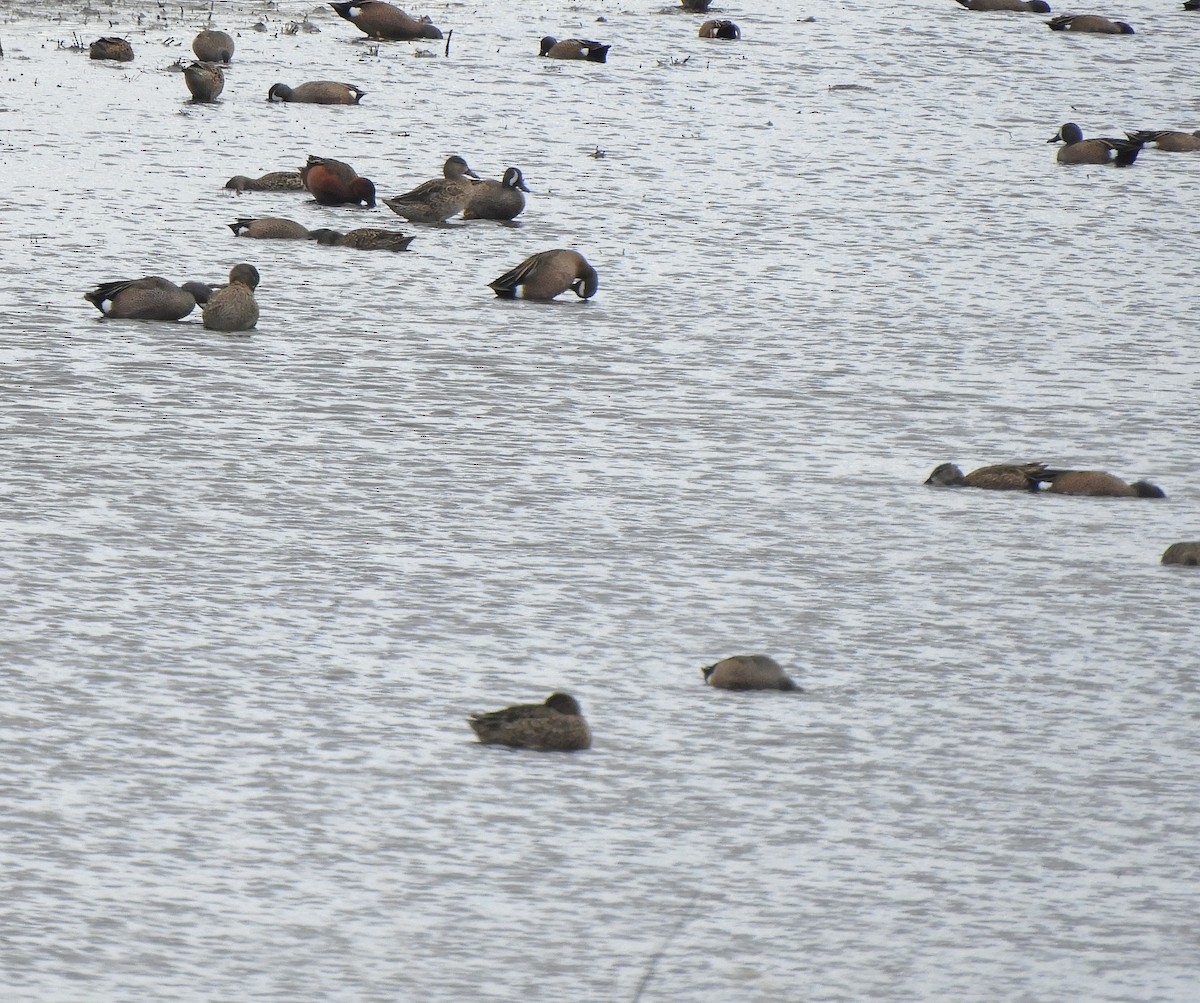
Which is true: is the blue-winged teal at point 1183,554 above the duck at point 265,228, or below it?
below

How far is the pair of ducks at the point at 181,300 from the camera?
28.1 feet

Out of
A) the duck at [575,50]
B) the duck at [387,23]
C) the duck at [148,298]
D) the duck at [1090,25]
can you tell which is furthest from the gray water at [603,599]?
the duck at [1090,25]

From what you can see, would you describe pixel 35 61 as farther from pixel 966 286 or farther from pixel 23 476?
pixel 23 476

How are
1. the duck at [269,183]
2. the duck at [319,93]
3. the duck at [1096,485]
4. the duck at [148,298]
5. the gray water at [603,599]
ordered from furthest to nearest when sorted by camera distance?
the duck at [319,93], the duck at [269,183], the duck at [148,298], the duck at [1096,485], the gray water at [603,599]

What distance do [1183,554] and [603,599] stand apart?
189cm

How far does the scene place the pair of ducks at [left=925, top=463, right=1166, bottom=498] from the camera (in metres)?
6.82

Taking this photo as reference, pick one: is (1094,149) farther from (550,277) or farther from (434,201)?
(550,277)

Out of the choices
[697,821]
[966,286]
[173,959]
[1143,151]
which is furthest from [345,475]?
[1143,151]

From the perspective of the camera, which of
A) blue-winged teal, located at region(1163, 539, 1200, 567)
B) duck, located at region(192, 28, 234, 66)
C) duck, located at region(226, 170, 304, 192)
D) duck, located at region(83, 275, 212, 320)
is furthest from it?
duck, located at region(192, 28, 234, 66)

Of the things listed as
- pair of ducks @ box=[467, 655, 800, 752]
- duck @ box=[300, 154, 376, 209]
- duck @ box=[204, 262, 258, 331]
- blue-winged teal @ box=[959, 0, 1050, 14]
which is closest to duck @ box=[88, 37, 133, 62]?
duck @ box=[300, 154, 376, 209]

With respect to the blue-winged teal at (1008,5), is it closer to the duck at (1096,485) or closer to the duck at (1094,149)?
the duck at (1094,149)

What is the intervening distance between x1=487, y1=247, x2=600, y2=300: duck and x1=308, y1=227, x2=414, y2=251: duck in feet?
3.75

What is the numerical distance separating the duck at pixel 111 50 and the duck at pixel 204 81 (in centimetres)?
148

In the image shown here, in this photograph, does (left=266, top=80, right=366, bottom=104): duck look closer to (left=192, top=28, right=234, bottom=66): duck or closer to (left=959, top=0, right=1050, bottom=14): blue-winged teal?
(left=192, top=28, right=234, bottom=66): duck
